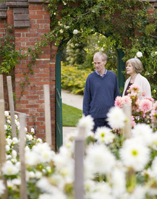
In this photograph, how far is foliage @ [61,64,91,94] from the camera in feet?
41.7

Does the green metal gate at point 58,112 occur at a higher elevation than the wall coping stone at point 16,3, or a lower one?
lower

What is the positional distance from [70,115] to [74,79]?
4.66 m

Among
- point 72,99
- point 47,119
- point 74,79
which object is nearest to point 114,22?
point 47,119

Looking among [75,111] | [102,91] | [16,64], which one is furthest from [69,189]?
[75,111]

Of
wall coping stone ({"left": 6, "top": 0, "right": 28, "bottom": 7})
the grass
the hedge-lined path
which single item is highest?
wall coping stone ({"left": 6, "top": 0, "right": 28, "bottom": 7})

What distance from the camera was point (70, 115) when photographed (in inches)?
358

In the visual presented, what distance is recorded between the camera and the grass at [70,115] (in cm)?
828

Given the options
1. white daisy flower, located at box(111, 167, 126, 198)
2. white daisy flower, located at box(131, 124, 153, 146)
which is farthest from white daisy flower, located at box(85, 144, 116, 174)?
white daisy flower, located at box(131, 124, 153, 146)

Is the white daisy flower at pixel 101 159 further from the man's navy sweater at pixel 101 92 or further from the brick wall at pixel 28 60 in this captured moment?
the brick wall at pixel 28 60

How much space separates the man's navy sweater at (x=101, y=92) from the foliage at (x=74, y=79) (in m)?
8.10

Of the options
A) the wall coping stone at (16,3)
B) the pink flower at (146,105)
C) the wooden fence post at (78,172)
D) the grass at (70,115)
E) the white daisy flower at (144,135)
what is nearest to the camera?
the wooden fence post at (78,172)

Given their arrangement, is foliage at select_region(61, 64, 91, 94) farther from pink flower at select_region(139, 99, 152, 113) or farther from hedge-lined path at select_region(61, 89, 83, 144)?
pink flower at select_region(139, 99, 152, 113)

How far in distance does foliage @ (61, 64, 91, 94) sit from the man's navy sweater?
26.6 feet

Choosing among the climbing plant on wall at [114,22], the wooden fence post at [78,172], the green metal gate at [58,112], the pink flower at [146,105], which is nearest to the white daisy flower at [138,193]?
the wooden fence post at [78,172]
